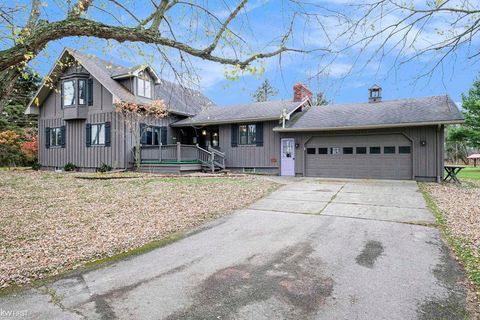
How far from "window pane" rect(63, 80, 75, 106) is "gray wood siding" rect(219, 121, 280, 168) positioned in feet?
28.7

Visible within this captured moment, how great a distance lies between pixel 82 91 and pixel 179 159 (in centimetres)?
722

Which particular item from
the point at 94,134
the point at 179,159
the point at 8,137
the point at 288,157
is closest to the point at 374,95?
the point at 288,157

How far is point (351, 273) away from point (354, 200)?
5.12 meters

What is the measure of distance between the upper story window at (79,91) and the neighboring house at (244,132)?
57 mm

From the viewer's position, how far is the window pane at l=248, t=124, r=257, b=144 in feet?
54.9

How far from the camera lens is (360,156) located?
1398 centimetres

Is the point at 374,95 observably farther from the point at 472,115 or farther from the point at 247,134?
the point at 472,115

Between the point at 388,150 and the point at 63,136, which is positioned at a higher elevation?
the point at 63,136

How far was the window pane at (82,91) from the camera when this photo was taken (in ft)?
57.3

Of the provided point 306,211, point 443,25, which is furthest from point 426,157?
point 443,25

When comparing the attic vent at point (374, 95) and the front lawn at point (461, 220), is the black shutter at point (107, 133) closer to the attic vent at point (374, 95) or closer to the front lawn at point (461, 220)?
the attic vent at point (374, 95)

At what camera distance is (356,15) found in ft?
12.4

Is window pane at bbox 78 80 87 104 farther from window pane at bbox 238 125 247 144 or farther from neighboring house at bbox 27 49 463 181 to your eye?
window pane at bbox 238 125 247 144

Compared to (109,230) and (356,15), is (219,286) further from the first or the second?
(356,15)
